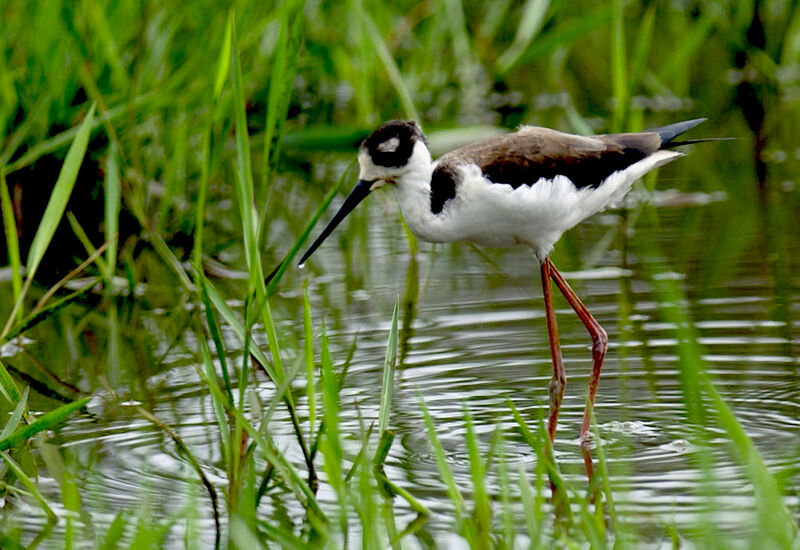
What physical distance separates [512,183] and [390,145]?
1.43 ft

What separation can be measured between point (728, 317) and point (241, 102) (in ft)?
7.85

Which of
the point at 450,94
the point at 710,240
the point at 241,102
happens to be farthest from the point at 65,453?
the point at 450,94

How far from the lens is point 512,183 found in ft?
15.0

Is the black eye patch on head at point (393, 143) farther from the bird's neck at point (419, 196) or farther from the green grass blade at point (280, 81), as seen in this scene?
the green grass blade at point (280, 81)

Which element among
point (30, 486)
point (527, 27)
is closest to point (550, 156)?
point (30, 486)

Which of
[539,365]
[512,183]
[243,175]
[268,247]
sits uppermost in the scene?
[268,247]

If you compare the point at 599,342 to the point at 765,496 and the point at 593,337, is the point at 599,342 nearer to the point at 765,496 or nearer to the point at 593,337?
the point at 593,337

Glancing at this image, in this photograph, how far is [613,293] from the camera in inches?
231

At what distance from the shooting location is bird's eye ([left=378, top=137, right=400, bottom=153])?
466 centimetres

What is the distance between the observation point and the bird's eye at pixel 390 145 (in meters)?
4.66

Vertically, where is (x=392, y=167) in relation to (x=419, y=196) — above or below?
above

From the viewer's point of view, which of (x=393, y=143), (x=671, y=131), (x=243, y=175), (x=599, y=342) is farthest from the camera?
(x=671, y=131)

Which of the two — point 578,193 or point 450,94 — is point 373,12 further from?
point 578,193

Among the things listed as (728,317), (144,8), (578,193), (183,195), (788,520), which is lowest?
(788,520)
